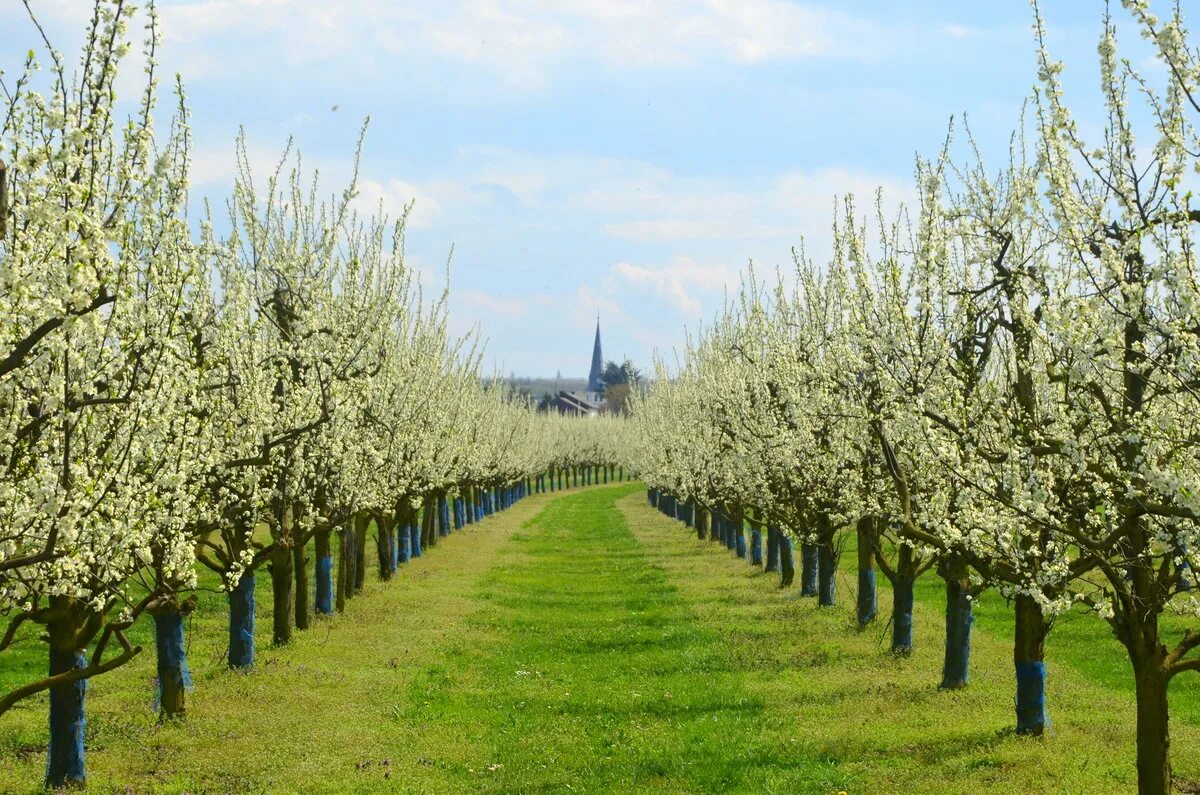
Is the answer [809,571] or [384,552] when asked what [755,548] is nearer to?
[809,571]

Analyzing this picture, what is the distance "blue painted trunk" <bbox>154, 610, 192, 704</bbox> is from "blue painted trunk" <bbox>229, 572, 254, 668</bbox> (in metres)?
2.80

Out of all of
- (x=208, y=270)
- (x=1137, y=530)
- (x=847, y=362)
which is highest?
(x=208, y=270)

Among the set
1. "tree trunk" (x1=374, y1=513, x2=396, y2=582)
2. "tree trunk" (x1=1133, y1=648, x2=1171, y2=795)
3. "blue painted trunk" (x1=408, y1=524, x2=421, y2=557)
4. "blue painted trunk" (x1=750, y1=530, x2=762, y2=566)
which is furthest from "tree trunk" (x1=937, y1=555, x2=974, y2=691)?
"blue painted trunk" (x1=408, y1=524, x2=421, y2=557)

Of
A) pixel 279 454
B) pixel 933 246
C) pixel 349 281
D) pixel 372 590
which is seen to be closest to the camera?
pixel 933 246

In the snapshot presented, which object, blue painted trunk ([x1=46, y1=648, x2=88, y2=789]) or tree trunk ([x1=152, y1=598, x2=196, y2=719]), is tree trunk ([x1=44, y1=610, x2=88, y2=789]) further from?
tree trunk ([x1=152, y1=598, x2=196, y2=719])

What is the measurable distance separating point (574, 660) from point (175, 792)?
30.8ft

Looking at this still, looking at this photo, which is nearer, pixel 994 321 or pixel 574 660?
pixel 994 321

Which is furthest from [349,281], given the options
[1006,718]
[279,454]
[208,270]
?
[1006,718]

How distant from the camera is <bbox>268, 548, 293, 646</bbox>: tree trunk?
19531 mm

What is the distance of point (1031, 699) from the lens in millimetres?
13562

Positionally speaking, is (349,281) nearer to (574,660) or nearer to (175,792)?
(574,660)

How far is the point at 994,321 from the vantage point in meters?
14.0

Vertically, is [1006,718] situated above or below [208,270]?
below

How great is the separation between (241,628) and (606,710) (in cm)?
642
